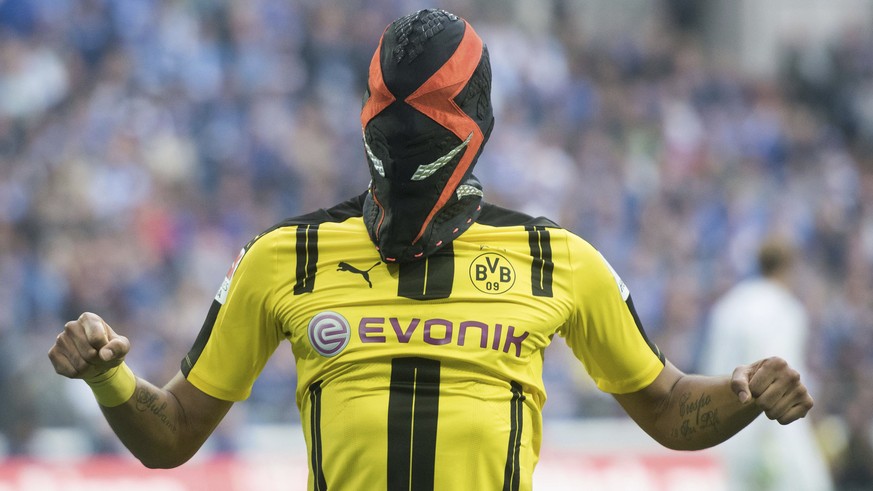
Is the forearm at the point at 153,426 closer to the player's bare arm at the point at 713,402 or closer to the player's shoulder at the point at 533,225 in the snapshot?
the player's shoulder at the point at 533,225

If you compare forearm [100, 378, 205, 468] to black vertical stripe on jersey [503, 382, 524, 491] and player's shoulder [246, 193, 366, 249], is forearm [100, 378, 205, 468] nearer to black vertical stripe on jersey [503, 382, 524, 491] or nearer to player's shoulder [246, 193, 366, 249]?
player's shoulder [246, 193, 366, 249]

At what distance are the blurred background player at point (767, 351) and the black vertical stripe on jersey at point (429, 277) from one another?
199 inches

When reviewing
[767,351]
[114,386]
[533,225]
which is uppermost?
[533,225]

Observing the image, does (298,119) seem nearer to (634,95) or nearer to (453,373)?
(634,95)

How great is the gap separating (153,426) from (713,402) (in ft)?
4.92

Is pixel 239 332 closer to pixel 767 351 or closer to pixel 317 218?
pixel 317 218

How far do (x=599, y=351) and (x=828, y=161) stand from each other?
41.5 feet

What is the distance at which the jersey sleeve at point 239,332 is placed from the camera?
3479 mm

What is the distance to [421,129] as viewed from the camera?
3357mm

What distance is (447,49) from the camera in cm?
340

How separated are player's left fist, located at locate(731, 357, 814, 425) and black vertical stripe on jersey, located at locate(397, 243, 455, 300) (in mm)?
790

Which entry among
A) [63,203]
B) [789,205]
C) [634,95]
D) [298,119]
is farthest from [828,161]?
[63,203]

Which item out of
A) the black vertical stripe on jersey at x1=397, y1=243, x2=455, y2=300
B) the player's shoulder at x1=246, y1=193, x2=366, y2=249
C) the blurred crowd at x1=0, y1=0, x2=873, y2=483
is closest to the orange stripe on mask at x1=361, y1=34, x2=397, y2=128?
the player's shoulder at x1=246, y1=193, x2=366, y2=249

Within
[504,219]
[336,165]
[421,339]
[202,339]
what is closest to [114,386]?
[202,339]
